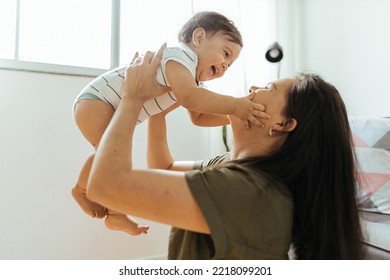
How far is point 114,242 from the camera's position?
1951mm

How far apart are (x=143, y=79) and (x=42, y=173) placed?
1.19m

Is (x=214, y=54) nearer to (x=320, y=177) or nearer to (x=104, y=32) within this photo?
(x=320, y=177)

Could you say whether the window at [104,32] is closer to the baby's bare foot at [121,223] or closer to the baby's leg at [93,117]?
the baby's leg at [93,117]

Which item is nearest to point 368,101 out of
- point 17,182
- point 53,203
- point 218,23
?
point 218,23

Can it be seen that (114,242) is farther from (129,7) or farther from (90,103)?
(129,7)

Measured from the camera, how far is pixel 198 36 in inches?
43.7

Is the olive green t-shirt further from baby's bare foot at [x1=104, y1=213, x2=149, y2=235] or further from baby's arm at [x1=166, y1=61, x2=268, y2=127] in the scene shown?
baby's bare foot at [x1=104, y1=213, x2=149, y2=235]

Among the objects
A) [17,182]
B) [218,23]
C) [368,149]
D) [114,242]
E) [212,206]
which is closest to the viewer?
[212,206]

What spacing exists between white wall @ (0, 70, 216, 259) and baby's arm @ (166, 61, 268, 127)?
1130 millimetres

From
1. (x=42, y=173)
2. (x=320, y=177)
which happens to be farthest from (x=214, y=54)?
(x=42, y=173)

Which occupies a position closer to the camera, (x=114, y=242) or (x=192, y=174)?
(x=192, y=174)

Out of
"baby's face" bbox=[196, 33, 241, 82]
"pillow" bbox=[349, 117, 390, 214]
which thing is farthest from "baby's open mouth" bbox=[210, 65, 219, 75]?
"pillow" bbox=[349, 117, 390, 214]

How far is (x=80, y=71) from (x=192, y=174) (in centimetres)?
146

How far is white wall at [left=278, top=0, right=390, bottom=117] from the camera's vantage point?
1.95 metres
